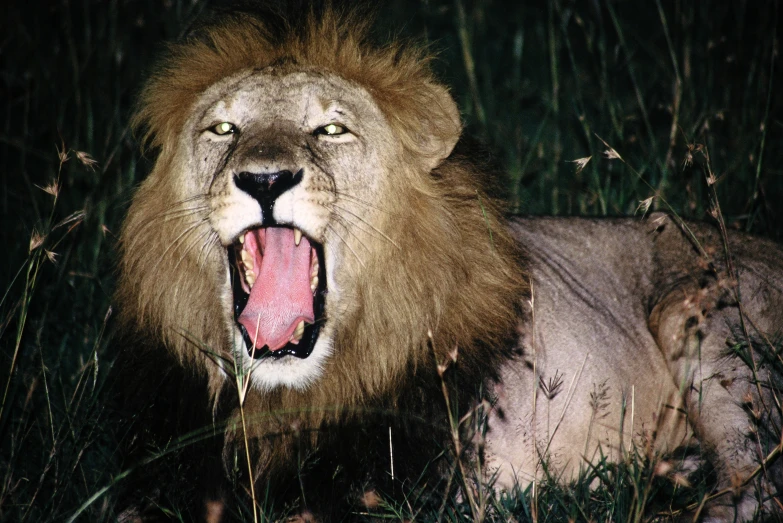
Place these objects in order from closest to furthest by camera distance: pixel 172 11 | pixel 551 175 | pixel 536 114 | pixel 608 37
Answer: pixel 551 175 → pixel 172 11 → pixel 536 114 → pixel 608 37

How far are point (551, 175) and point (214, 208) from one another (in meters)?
3.28

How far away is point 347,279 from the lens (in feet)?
9.21

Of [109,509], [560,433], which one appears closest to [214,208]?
[109,509]

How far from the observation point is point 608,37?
8641 mm

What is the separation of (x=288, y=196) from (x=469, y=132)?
4.23 feet

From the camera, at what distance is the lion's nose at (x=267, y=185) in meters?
2.60

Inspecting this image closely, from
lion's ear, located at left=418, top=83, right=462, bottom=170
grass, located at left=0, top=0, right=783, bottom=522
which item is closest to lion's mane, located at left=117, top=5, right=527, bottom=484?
lion's ear, located at left=418, top=83, right=462, bottom=170

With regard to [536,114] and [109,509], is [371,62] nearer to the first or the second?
[109,509]

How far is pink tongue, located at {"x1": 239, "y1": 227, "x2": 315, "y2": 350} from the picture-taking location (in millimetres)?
2816

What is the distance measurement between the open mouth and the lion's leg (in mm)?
1133

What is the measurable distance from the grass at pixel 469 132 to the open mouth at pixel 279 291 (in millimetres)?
443

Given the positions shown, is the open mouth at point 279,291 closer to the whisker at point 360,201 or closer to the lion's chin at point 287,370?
the lion's chin at point 287,370

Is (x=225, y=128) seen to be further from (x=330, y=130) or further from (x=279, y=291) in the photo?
(x=279, y=291)

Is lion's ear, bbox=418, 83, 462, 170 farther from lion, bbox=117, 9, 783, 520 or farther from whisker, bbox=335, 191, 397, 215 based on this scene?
whisker, bbox=335, 191, 397, 215
